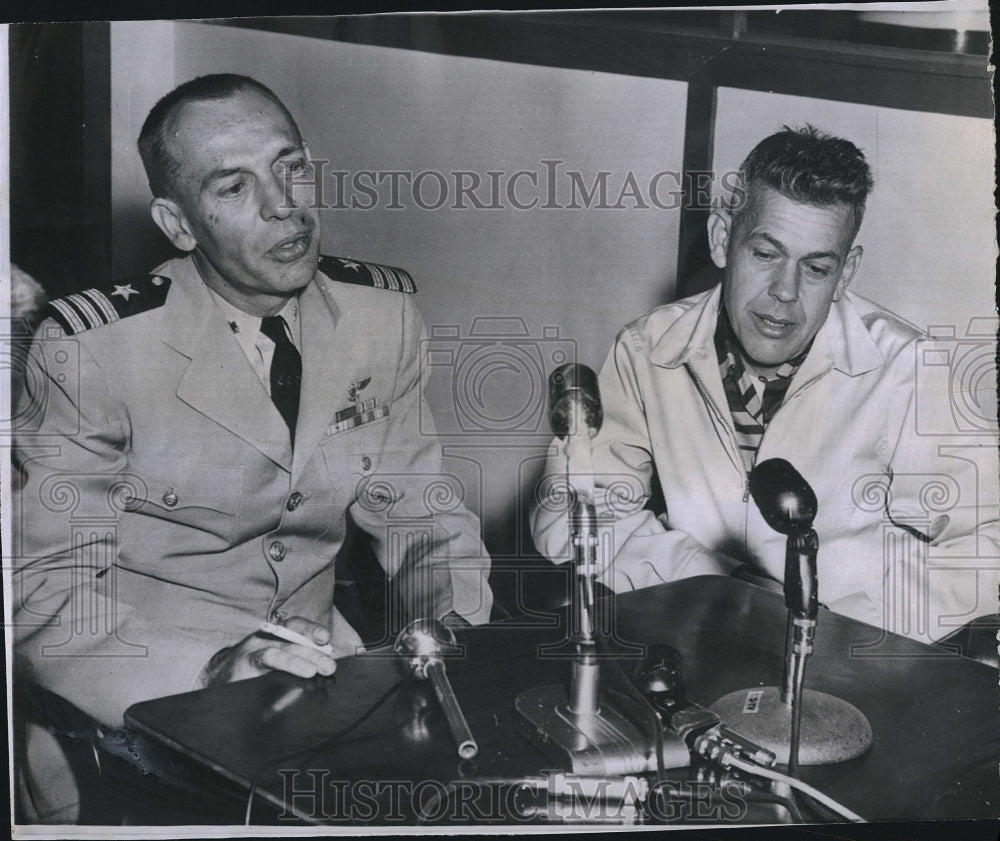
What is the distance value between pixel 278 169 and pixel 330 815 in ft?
4.27

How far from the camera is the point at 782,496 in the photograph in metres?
2.20

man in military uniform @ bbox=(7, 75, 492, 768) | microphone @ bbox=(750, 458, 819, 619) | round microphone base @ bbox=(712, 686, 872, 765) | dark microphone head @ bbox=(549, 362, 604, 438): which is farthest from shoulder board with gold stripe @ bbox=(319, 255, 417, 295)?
round microphone base @ bbox=(712, 686, 872, 765)

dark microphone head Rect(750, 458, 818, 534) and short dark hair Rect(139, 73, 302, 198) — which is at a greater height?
short dark hair Rect(139, 73, 302, 198)

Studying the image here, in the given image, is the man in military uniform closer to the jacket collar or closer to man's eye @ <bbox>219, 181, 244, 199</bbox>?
man's eye @ <bbox>219, 181, 244, 199</bbox>

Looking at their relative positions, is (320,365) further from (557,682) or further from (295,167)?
(557,682)

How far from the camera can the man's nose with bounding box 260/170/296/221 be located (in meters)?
2.14

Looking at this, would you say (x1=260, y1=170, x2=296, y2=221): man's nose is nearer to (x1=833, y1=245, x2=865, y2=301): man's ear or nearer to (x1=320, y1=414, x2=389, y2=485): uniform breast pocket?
(x1=320, y1=414, x2=389, y2=485): uniform breast pocket

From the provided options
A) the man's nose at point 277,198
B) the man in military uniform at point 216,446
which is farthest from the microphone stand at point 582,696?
the man's nose at point 277,198

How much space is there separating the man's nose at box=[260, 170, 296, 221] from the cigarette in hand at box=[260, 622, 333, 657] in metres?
0.82

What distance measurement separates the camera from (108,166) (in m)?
2.15

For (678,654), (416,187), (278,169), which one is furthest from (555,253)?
(678,654)

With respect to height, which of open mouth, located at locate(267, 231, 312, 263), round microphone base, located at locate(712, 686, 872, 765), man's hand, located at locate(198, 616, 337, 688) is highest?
open mouth, located at locate(267, 231, 312, 263)

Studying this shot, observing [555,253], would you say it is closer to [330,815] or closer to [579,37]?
[579,37]

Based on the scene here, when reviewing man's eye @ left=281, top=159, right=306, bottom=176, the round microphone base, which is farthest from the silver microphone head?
man's eye @ left=281, top=159, right=306, bottom=176
